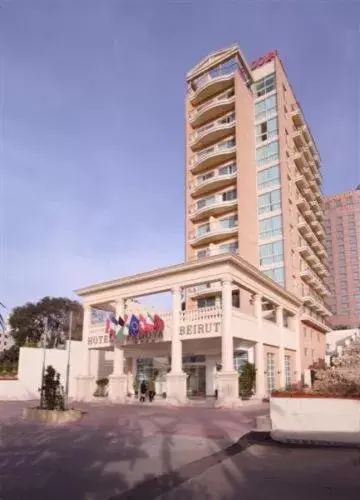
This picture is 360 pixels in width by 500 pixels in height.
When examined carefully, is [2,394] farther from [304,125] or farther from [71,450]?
[304,125]

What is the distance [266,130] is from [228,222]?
482 inches

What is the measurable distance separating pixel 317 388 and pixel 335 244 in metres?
111

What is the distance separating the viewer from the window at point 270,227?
4584cm

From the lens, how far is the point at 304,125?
55.9 m

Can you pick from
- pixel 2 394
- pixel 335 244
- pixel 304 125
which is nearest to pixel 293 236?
pixel 304 125

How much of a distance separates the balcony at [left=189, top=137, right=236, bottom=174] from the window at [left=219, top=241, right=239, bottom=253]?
30.7 ft

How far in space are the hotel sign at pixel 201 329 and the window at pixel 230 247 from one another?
1524 centimetres

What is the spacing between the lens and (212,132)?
4822 centimetres

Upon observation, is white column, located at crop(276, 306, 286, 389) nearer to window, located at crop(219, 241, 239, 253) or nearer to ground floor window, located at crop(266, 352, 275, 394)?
ground floor window, located at crop(266, 352, 275, 394)

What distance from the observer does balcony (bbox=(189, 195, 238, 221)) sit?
1777 inches

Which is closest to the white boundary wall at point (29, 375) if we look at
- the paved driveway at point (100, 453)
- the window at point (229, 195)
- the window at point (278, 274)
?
the window at point (278, 274)

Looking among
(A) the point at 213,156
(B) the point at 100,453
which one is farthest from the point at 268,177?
(B) the point at 100,453

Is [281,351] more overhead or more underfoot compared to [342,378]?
more overhead

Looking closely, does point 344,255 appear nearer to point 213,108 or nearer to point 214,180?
point 213,108
